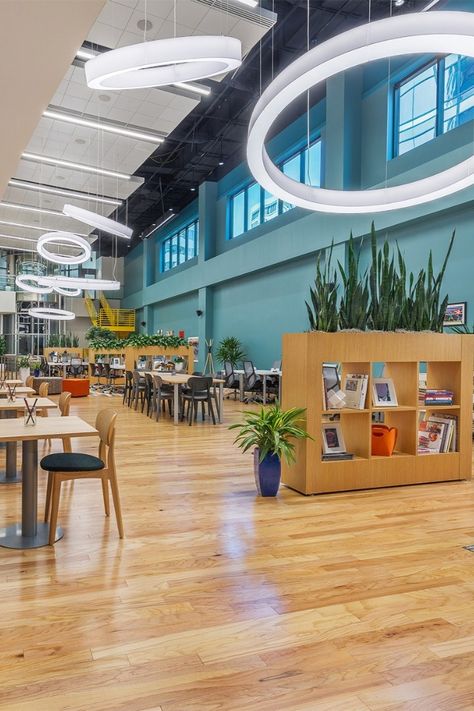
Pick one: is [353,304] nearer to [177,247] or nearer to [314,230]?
[314,230]

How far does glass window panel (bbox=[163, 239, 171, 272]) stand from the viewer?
23359 millimetres

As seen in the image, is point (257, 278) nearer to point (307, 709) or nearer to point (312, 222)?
point (312, 222)

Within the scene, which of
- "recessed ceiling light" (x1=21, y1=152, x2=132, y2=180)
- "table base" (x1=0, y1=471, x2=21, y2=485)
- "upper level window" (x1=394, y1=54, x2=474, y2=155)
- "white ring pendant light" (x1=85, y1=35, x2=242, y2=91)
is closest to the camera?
"white ring pendant light" (x1=85, y1=35, x2=242, y2=91)

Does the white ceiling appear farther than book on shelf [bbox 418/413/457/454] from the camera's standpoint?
Yes

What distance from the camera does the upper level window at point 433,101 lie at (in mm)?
8648

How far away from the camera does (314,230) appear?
1193 centimetres

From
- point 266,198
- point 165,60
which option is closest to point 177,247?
point 266,198

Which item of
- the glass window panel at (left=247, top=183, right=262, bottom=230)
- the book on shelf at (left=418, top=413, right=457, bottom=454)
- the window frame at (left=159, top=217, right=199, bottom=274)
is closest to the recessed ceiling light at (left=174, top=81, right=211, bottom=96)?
the book on shelf at (left=418, top=413, right=457, bottom=454)

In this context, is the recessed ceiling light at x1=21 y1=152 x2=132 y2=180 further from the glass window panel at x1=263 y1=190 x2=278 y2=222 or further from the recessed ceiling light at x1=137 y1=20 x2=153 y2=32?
the recessed ceiling light at x1=137 y1=20 x2=153 y2=32

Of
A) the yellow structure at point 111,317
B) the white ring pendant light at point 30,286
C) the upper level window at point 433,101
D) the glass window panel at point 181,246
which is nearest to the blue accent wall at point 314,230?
the upper level window at point 433,101

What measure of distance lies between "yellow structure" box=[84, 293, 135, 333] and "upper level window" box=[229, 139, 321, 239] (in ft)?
37.9

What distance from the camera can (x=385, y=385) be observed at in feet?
17.1

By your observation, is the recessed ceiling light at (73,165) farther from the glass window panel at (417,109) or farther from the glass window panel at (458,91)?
the glass window panel at (458,91)

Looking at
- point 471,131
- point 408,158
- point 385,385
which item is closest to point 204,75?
point 385,385
